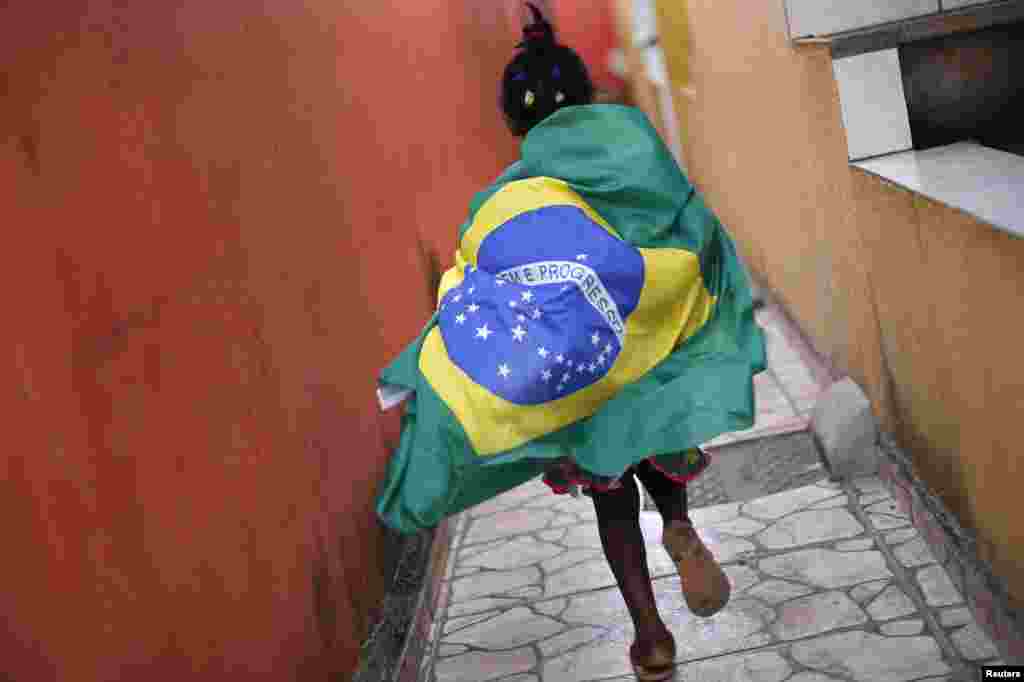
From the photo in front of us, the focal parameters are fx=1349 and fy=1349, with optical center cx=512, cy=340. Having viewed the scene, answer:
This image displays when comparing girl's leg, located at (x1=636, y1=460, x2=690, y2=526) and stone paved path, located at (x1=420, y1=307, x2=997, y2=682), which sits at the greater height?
girl's leg, located at (x1=636, y1=460, x2=690, y2=526)

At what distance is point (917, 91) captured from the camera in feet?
16.1

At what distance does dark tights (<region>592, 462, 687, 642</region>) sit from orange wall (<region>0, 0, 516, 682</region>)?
0.93 m

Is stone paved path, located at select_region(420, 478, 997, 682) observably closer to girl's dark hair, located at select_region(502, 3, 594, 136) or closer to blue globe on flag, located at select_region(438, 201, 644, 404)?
blue globe on flag, located at select_region(438, 201, 644, 404)

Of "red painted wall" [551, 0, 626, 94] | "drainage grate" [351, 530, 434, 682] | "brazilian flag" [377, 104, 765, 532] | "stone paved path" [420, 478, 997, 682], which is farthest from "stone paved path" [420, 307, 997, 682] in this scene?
"red painted wall" [551, 0, 626, 94]

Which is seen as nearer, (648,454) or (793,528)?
(648,454)

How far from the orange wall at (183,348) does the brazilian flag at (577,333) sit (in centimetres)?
51

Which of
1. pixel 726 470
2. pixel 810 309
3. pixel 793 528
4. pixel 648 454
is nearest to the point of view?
pixel 648 454

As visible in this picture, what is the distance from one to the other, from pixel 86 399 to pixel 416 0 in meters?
6.83

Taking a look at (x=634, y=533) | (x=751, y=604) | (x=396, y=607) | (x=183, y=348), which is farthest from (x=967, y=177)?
(x=396, y=607)

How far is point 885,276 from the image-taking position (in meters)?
4.81

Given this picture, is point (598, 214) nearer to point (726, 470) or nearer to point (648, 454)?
point (648, 454)

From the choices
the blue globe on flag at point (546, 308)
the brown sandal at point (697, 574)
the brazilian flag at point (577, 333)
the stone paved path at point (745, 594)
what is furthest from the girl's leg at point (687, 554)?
the blue globe on flag at point (546, 308)

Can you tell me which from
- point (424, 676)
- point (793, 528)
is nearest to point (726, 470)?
point (793, 528)

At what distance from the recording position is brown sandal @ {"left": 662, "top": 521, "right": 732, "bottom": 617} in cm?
396
